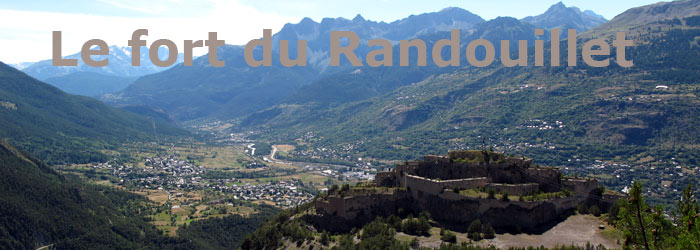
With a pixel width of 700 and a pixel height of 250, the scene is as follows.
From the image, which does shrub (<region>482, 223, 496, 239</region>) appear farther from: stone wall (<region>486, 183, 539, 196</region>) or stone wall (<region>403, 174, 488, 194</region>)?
stone wall (<region>403, 174, 488, 194</region>)

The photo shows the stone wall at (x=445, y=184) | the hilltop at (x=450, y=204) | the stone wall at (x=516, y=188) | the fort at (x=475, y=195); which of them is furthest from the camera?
the stone wall at (x=445, y=184)

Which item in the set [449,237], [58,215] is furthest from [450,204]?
[58,215]

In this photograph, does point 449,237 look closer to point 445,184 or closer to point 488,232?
point 488,232

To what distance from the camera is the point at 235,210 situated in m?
151

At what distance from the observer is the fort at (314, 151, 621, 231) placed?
6612cm

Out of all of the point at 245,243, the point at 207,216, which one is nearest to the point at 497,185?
the point at 245,243

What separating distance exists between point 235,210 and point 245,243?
223 ft

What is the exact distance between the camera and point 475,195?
222ft

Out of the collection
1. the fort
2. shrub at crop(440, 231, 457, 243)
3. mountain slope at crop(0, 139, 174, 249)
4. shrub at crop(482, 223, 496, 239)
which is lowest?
mountain slope at crop(0, 139, 174, 249)

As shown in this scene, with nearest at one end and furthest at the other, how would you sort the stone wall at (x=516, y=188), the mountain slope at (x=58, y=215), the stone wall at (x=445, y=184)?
the stone wall at (x=516, y=188) < the stone wall at (x=445, y=184) < the mountain slope at (x=58, y=215)

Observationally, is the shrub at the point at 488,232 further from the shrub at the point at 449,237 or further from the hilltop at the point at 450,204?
the shrub at the point at 449,237

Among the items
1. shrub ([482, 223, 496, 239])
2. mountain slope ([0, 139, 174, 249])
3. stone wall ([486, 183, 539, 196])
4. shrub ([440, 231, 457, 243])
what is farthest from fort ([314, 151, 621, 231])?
mountain slope ([0, 139, 174, 249])

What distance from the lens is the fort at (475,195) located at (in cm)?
6612

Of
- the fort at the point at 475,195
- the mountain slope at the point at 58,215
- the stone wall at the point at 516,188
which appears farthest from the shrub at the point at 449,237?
the mountain slope at the point at 58,215
